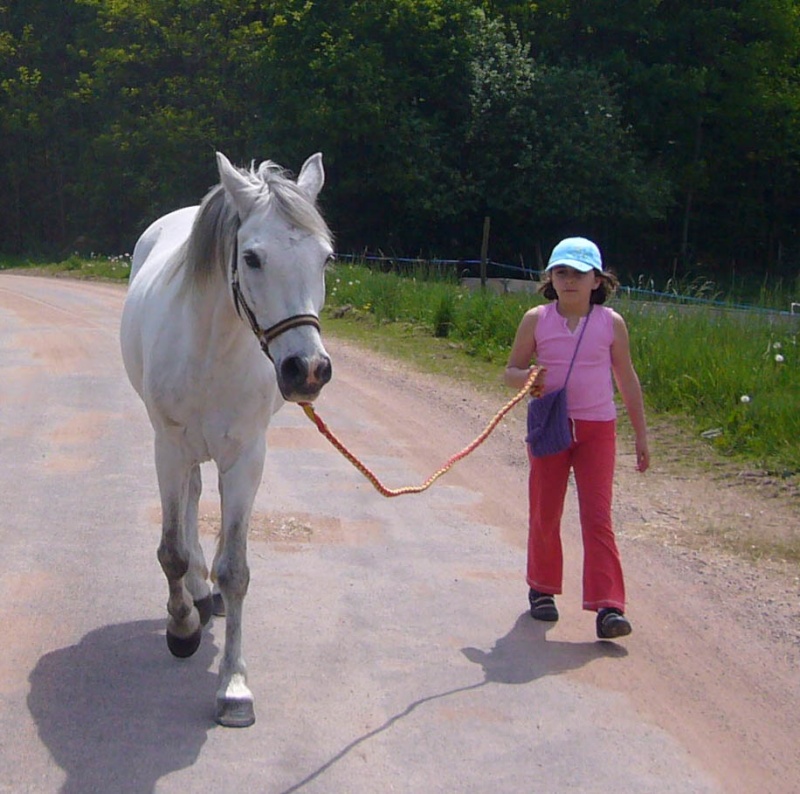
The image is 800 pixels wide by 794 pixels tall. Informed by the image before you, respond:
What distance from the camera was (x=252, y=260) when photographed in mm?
3785

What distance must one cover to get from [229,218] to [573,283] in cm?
163

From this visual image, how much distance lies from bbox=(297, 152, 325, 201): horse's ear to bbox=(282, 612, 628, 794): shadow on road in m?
1.92

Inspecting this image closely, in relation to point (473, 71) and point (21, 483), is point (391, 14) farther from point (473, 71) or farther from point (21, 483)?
point (21, 483)

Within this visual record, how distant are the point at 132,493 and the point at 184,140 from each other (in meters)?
28.2

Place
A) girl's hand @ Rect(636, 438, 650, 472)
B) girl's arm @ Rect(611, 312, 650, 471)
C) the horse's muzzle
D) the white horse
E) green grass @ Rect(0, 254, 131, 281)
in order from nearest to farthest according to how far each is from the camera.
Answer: the horse's muzzle < the white horse < girl's arm @ Rect(611, 312, 650, 471) < girl's hand @ Rect(636, 438, 650, 472) < green grass @ Rect(0, 254, 131, 281)

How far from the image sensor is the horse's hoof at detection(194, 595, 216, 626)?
4918 millimetres

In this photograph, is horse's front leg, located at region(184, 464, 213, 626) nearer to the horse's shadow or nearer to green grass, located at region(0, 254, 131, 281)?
the horse's shadow

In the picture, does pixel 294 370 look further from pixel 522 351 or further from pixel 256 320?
pixel 522 351

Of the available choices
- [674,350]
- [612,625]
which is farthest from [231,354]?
[674,350]

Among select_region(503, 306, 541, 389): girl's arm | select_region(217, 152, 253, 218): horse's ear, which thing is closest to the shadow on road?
select_region(503, 306, 541, 389): girl's arm

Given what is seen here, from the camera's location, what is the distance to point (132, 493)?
687 centimetres

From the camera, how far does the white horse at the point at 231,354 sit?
3709mm

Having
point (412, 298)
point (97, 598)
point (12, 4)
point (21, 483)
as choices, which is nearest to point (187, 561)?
point (97, 598)

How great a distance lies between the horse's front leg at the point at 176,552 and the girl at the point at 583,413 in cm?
155
